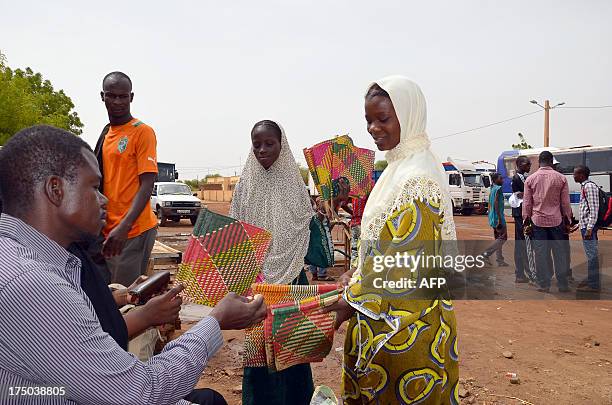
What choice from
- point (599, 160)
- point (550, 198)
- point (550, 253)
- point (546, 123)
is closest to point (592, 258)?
point (550, 253)

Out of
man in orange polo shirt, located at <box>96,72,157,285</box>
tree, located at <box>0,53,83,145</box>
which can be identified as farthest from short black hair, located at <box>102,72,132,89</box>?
tree, located at <box>0,53,83,145</box>

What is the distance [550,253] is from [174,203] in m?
14.6

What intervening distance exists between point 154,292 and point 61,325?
833 millimetres

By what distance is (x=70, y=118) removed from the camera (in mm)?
31422

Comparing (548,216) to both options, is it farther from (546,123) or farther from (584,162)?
(546,123)

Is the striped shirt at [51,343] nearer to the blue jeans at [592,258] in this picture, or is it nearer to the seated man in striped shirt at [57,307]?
the seated man in striped shirt at [57,307]

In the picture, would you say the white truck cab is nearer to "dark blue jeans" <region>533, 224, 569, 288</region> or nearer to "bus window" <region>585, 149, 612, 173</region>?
"bus window" <region>585, 149, 612, 173</region>

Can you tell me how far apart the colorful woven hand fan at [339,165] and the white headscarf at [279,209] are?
47 cm

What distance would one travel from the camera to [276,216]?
9.75 ft

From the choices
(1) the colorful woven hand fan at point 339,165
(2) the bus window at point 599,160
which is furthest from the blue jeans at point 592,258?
(2) the bus window at point 599,160

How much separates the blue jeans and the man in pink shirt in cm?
32

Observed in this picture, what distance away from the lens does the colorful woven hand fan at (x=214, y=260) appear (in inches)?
81.4

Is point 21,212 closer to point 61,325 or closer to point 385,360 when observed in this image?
point 61,325

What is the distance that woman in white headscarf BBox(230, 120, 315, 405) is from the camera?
9.16 feet
